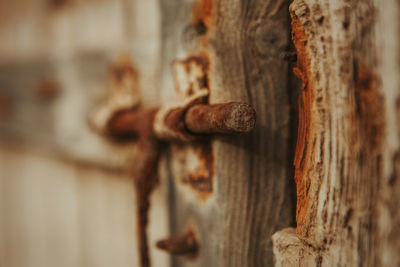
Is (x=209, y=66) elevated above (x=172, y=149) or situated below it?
above

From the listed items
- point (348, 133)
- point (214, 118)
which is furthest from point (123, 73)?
point (348, 133)

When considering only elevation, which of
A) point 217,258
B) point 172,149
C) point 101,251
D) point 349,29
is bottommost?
point 101,251

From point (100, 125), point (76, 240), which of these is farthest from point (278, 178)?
point (76, 240)

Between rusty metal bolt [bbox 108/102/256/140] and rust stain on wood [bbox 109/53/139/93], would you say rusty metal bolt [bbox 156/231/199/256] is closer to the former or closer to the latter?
rusty metal bolt [bbox 108/102/256/140]

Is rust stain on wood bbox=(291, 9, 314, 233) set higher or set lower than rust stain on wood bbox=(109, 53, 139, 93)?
lower

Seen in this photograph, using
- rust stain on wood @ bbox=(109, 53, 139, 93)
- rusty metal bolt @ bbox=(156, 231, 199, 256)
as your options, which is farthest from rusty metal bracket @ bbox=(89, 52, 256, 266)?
rust stain on wood @ bbox=(109, 53, 139, 93)

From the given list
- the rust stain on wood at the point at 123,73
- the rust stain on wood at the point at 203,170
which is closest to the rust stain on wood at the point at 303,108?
the rust stain on wood at the point at 203,170

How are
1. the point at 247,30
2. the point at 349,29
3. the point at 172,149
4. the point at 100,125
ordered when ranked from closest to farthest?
1. the point at 349,29
2. the point at 247,30
3. the point at 172,149
4. the point at 100,125

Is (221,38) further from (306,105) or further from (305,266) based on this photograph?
(305,266)
